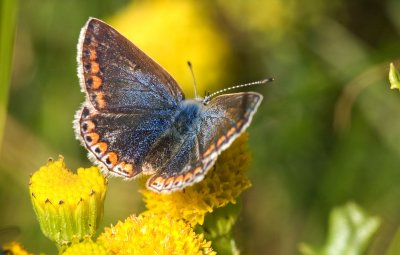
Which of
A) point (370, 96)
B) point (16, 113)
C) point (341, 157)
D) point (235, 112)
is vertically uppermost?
point (235, 112)

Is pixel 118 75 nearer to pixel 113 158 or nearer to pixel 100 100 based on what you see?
pixel 100 100

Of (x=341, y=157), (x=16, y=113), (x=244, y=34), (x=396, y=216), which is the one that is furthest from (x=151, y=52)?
(x=396, y=216)

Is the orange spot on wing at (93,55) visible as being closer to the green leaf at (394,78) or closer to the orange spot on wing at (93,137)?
the orange spot on wing at (93,137)

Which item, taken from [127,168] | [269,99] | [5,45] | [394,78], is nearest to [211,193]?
[127,168]

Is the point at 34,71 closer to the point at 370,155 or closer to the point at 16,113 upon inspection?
the point at 16,113

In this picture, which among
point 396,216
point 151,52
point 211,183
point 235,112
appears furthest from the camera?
point 151,52

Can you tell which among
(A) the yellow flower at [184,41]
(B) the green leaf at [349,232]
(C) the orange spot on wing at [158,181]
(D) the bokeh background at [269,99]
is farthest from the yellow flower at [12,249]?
(A) the yellow flower at [184,41]

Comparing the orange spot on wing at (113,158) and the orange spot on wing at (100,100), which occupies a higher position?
the orange spot on wing at (100,100)
